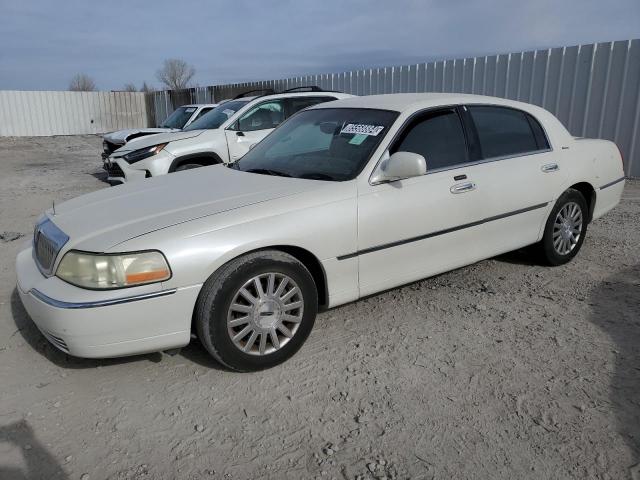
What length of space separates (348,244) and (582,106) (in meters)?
8.52

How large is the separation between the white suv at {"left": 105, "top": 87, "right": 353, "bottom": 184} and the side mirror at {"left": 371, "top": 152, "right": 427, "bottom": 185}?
470cm

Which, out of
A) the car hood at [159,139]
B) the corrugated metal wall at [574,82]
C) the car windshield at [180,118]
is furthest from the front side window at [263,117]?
the corrugated metal wall at [574,82]

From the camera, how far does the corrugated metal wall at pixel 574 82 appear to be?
363 inches

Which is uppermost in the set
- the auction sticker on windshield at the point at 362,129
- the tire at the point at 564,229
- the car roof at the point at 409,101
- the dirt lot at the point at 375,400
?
the car roof at the point at 409,101

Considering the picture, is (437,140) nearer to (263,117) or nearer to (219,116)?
(263,117)

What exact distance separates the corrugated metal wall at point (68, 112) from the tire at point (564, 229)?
26757mm

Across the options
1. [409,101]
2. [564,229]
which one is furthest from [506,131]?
[564,229]

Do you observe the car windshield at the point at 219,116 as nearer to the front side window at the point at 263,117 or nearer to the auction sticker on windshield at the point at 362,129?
the front side window at the point at 263,117

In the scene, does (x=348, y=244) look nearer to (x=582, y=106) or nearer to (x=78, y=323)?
(x=78, y=323)

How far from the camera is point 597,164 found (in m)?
4.91

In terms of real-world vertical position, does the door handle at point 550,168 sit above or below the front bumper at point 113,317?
above

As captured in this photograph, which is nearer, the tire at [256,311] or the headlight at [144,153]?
the tire at [256,311]

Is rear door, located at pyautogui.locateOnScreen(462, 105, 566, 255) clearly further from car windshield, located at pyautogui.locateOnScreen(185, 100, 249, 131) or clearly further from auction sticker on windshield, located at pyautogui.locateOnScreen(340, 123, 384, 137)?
car windshield, located at pyautogui.locateOnScreen(185, 100, 249, 131)

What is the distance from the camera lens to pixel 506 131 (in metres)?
4.36
